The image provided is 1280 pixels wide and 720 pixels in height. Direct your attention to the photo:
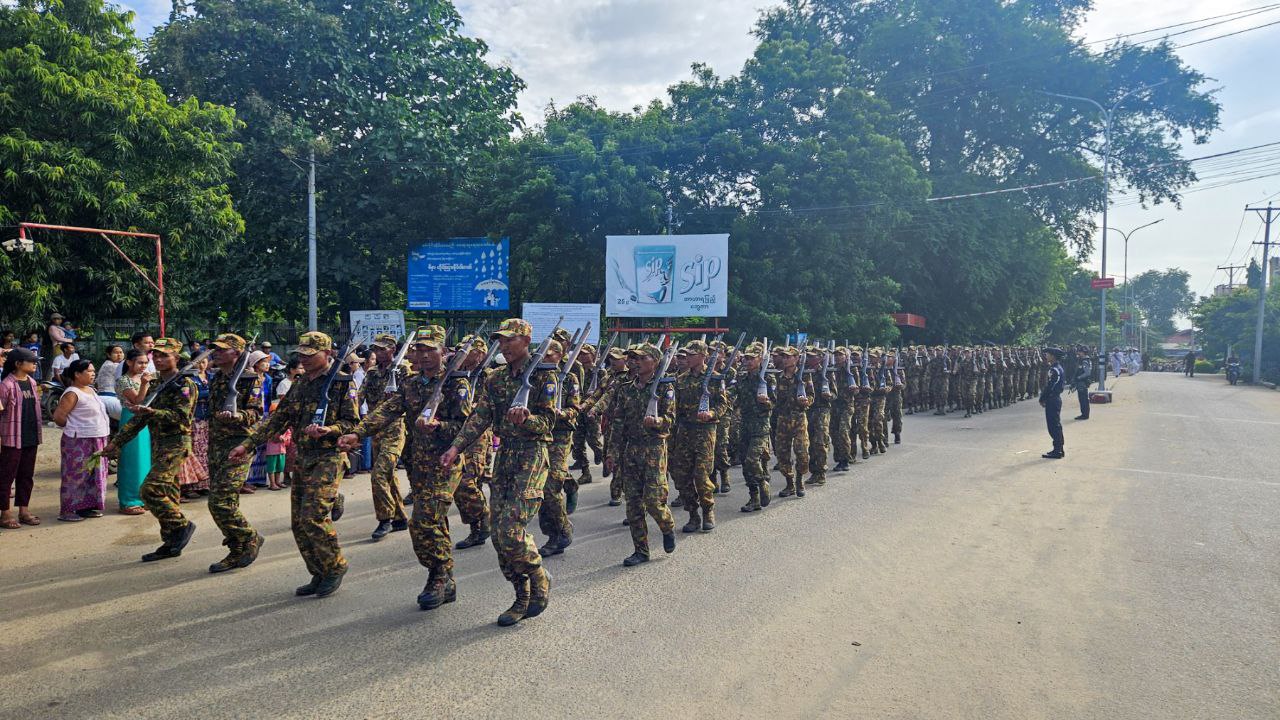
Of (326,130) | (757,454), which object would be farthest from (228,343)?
(326,130)

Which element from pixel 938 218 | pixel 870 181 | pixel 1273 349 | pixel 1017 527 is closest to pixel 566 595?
pixel 1017 527

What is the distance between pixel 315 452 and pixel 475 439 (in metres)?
1.12

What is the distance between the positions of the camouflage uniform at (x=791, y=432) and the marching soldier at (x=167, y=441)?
6124 mm

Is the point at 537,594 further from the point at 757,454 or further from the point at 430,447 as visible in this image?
the point at 757,454

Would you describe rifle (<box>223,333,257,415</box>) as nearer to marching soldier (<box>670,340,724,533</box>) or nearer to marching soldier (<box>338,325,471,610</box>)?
marching soldier (<box>338,325,471,610</box>)

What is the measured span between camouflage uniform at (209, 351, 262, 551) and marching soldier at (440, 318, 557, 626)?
2008 mm

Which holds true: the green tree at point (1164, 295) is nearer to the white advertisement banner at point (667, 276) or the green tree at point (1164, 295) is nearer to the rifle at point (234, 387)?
the white advertisement banner at point (667, 276)

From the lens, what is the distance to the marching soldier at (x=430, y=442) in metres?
5.04

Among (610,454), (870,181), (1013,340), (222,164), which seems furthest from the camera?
(1013,340)

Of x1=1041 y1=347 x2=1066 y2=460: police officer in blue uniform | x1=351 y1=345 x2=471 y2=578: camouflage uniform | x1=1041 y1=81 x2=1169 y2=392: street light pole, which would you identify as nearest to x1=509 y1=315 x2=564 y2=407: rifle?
x1=351 y1=345 x2=471 y2=578: camouflage uniform

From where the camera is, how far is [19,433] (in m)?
6.89

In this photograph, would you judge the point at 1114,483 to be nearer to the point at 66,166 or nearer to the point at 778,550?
the point at 778,550

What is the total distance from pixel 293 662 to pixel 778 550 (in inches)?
154

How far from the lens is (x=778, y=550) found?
655 centimetres
